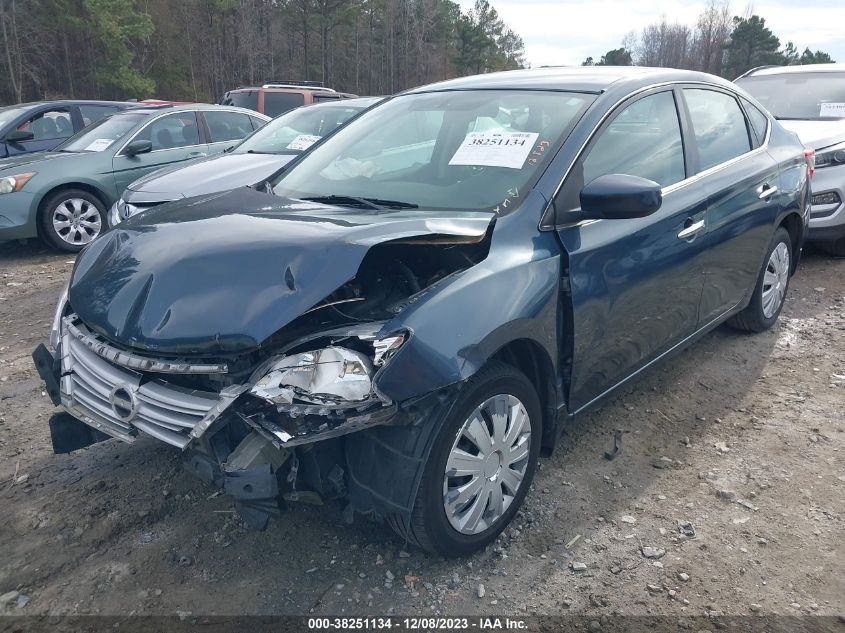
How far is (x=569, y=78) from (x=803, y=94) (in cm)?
572

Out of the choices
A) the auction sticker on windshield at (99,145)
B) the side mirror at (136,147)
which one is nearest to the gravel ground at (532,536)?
the side mirror at (136,147)

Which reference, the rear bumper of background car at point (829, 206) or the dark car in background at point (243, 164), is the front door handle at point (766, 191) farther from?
the dark car in background at point (243, 164)

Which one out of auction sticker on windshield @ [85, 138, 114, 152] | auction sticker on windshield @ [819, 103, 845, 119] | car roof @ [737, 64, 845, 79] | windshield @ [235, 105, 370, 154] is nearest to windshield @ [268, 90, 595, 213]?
windshield @ [235, 105, 370, 154]

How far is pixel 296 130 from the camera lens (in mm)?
7324

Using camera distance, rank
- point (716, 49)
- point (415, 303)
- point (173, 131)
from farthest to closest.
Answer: point (716, 49) → point (173, 131) → point (415, 303)

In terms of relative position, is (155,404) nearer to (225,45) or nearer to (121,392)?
(121,392)

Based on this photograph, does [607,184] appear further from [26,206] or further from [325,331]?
[26,206]

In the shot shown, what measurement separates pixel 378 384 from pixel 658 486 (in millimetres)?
1682

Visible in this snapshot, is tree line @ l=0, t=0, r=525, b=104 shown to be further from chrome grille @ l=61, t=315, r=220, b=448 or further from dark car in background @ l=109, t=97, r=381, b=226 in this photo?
chrome grille @ l=61, t=315, r=220, b=448

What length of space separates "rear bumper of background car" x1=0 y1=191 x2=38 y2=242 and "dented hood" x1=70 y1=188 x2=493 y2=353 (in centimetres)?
548

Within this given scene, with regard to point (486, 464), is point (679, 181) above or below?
above

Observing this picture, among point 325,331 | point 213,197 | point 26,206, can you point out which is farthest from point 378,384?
point 26,206

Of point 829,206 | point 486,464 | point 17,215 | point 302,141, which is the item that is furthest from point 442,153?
point 17,215

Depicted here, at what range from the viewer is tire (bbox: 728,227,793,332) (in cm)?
457
